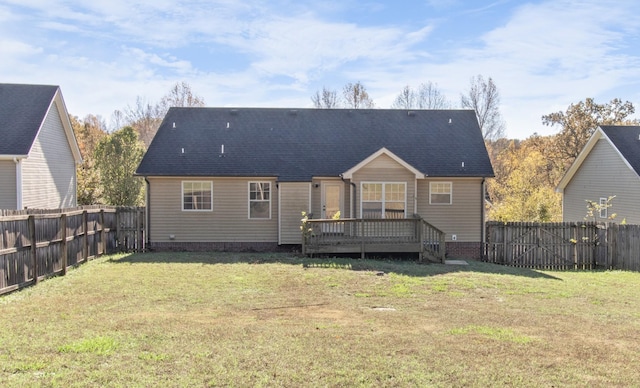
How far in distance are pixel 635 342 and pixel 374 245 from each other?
33.1 feet

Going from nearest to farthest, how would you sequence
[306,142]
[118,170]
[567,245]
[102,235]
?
[102,235] → [567,245] → [306,142] → [118,170]

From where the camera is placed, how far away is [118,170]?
25625 millimetres

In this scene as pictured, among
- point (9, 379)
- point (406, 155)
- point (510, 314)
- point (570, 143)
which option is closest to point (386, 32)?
point (406, 155)

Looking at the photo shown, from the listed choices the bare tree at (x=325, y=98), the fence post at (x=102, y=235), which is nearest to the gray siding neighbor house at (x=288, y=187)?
the fence post at (x=102, y=235)

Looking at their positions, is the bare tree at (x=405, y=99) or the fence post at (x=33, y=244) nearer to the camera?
the fence post at (x=33, y=244)

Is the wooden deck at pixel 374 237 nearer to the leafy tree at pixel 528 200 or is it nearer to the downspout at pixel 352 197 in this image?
the downspout at pixel 352 197

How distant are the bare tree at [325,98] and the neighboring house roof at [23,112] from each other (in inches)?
984

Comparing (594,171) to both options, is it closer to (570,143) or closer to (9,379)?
(570,143)

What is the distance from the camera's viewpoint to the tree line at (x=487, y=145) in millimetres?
25625

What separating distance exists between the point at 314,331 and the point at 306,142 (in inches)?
536

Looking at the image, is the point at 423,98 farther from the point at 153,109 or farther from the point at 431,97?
the point at 153,109

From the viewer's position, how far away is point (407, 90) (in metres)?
44.2

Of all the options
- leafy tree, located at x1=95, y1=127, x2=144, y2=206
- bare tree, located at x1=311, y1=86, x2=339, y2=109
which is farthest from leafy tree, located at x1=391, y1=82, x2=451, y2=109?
leafy tree, located at x1=95, y1=127, x2=144, y2=206

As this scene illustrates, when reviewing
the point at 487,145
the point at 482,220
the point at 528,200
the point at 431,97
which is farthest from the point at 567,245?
the point at 431,97
